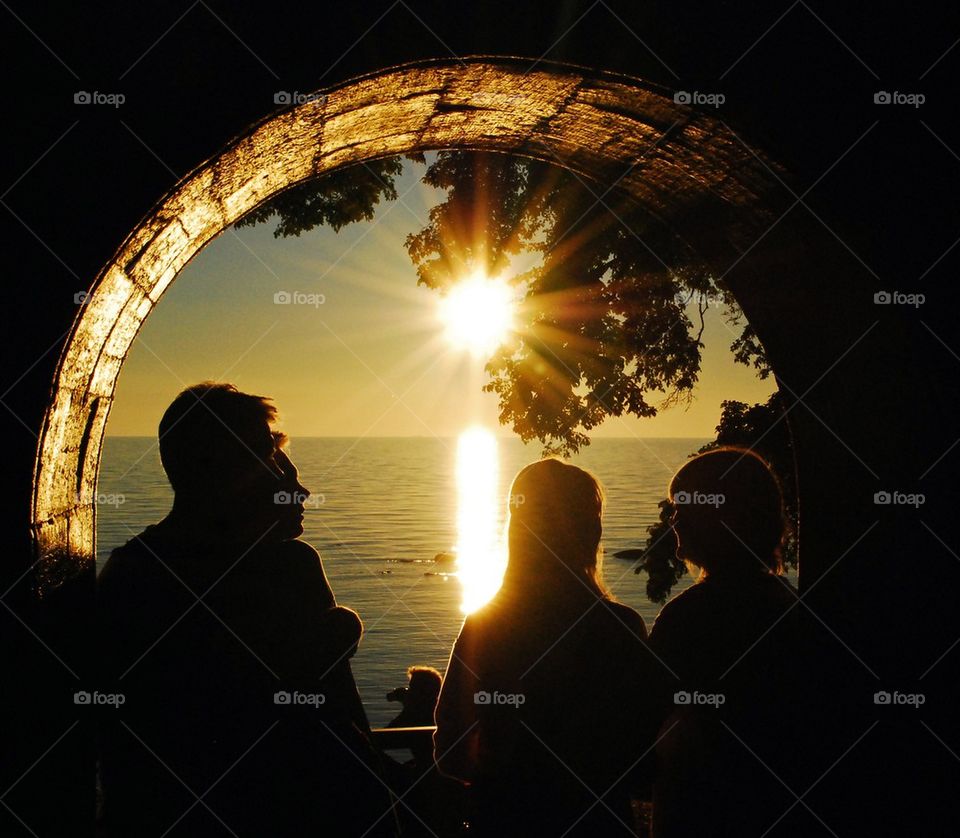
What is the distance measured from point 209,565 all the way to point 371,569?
4687 cm

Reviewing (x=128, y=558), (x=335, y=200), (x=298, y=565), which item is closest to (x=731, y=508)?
(x=298, y=565)

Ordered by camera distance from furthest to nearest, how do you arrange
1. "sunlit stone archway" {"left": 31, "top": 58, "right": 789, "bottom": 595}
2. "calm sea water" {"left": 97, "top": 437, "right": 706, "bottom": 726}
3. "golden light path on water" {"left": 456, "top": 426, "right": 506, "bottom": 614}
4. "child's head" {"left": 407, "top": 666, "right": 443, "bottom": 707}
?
"golden light path on water" {"left": 456, "top": 426, "right": 506, "bottom": 614} → "calm sea water" {"left": 97, "top": 437, "right": 706, "bottom": 726} → "child's head" {"left": 407, "top": 666, "right": 443, "bottom": 707} → "sunlit stone archway" {"left": 31, "top": 58, "right": 789, "bottom": 595}

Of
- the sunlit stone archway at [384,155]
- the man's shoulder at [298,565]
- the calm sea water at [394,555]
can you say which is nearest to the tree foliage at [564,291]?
the calm sea water at [394,555]

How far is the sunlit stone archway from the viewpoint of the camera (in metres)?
2.78

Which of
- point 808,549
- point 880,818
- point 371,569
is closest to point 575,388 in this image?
point 808,549

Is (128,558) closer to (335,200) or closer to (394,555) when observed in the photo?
(335,200)

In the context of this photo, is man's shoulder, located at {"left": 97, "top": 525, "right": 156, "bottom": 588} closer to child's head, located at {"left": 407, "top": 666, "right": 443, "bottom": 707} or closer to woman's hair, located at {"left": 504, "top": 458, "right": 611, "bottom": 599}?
woman's hair, located at {"left": 504, "top": 458, "right": 611, "bottom": 599}

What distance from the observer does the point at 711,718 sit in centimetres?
255

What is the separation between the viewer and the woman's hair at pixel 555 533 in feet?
8.27

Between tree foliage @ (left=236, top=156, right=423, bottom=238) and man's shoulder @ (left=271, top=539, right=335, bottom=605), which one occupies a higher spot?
tree foliage @ (left=236, top=156, right=423, bottom=238)

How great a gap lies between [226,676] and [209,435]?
770 mm

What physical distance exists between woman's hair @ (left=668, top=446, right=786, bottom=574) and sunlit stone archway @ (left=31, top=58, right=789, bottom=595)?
1.24 meters

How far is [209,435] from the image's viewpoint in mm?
2535

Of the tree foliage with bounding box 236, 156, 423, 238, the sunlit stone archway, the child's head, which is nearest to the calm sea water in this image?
the sunlit stone archway
